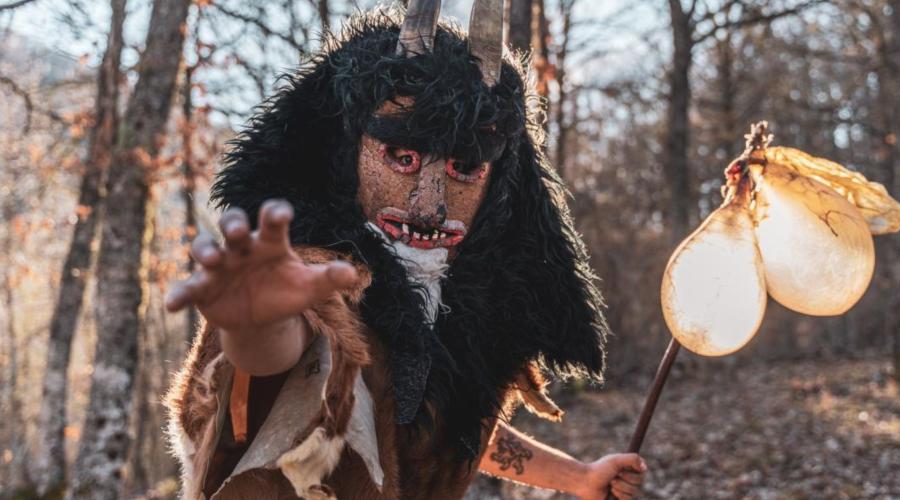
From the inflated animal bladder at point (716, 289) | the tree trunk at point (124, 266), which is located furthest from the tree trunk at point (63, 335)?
the inflated animal bladder at point (716, 289)

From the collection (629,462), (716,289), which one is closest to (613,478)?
(629,462)

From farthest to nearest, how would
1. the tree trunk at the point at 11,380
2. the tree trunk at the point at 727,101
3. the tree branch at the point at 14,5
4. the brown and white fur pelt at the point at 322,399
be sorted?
the tree trunk at the point at 727,101 → the tree trunk at the point at 11,380 → the tree branch at the point at 14,5 → the brown and white fur pelt at the point at 322,399

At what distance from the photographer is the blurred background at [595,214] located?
6141 millimetres

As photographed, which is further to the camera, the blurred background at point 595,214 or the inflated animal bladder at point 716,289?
the blurred background at point 595,214

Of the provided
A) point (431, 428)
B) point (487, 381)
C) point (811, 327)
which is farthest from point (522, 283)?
point (811, 327)

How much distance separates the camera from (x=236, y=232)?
1.33 metres

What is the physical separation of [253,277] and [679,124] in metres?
11.7

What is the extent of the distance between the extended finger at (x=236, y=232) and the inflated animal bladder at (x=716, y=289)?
57.7 inches

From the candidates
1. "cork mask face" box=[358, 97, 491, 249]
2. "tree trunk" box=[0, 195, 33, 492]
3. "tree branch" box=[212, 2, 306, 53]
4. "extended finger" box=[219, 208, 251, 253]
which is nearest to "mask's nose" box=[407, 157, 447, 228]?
"cork mask face" box=[358, 97, 491, 249]

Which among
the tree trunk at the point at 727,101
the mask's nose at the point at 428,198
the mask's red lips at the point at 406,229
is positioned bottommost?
the mask's red lips at the point at 406,229

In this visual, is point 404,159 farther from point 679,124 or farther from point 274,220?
point 679,124

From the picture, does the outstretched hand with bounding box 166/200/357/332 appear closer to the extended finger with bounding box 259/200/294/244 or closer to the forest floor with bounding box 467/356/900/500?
the extended finger with bounding box 259/200/294/244

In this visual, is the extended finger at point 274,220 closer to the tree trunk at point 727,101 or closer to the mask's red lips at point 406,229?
the mask's red lips at point 406,229

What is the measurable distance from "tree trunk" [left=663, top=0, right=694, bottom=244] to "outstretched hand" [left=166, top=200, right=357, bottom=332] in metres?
11.0
